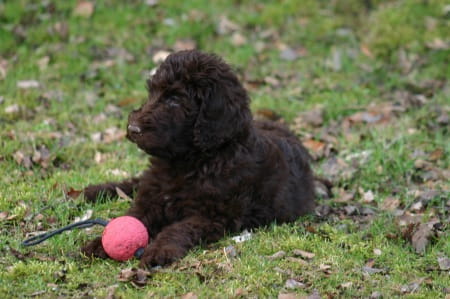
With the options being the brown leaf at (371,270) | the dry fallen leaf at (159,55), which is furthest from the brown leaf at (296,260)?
the dry fallen leaf at (159,55)

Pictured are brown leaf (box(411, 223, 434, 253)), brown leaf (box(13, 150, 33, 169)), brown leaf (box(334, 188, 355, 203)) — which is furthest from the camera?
brown leaf (box(13, 150, 33, 169))

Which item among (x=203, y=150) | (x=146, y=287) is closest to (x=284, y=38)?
(x=203, y=150)

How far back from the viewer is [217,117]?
17.3 ft

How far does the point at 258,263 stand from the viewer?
4883 mm

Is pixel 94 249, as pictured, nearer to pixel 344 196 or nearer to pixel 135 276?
pixel 135 276

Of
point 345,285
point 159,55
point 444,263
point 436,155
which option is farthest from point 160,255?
point 159,55

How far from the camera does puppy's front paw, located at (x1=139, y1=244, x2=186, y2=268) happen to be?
4.80m

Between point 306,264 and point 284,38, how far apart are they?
672 cm

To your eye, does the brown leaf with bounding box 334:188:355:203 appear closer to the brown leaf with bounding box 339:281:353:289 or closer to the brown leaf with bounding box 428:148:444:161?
the brown leaf with bounding box 428:148:444:161

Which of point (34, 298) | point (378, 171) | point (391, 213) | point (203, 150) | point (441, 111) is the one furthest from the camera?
point (441, 111)

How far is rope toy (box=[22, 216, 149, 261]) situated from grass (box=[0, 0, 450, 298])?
8 cm

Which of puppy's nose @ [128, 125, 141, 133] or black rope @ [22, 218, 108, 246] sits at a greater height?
puppy's nose @ [128, 125, 141, 133]

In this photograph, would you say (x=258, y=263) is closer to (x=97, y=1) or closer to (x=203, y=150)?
(x=203, y=150)

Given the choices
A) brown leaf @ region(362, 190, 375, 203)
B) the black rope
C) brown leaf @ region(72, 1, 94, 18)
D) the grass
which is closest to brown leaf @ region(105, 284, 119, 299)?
the grass
